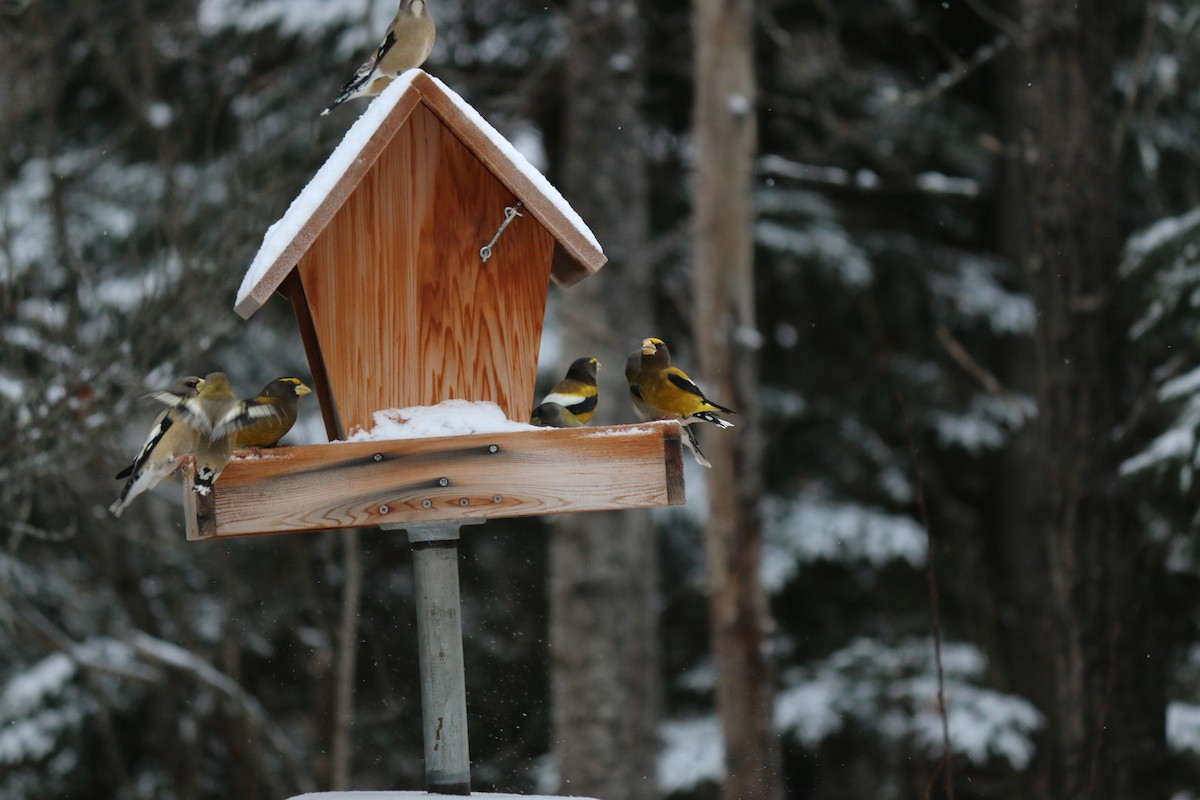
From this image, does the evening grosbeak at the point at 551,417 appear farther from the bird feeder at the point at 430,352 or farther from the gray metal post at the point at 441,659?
the gray metal post at the point at 441,659

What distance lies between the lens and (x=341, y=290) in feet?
11.5

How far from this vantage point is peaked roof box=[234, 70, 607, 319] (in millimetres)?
3309

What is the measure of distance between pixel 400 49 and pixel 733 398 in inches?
176

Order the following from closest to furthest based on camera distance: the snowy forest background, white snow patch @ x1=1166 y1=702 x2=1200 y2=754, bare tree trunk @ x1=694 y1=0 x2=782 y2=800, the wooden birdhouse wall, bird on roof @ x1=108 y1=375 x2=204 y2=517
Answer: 1. bird on roof @ x1=108 y1=375 x2=204 y2=517
2. the wooden birdhouse wall
3. the snowy forest background
4. bare tree trunk @ x1=694 y1=0 x2=782 y2=800
5. white snow patch @ x1=1166 y1=702 x2=1200 y2=754

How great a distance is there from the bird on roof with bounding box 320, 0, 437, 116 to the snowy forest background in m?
2.83

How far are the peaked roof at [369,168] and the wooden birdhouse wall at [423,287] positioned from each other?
0.32 ft

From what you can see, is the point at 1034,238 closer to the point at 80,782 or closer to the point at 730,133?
the point at 730,133

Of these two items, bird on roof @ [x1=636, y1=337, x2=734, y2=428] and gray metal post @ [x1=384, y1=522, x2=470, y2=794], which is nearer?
gray metal post @ [x1=384, y1=522, x2=470, y2=794]

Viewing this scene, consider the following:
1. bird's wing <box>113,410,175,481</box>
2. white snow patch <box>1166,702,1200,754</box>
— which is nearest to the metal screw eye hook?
bird's wing <box>113,410,175,481</box>

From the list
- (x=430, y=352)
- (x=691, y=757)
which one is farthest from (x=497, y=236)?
(x=691, y=757)

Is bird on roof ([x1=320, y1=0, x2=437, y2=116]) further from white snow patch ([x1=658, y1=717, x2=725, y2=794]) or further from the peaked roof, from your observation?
white snow patch ([x1=658, y1=717, x2=725, y2=794])

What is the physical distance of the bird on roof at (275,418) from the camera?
133 inches

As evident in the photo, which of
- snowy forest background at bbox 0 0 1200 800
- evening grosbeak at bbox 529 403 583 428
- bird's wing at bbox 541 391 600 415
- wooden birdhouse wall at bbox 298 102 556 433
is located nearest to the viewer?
wooden birdhouse wall at bbox 298 102 556 433

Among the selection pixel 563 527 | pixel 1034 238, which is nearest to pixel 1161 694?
pixel 1034 238
